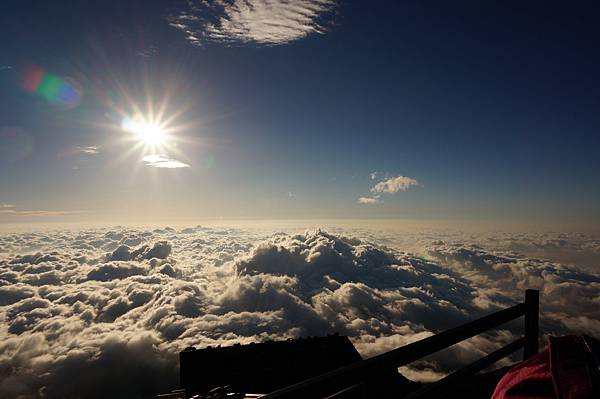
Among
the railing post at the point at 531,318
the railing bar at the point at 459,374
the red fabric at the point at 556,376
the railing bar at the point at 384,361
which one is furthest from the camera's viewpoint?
the railing post at the point at 531,318

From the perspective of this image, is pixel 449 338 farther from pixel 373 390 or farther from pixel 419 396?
pixel 373 390

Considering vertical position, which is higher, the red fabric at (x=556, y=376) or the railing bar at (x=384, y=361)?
the red fabric at (x=556, y=376)

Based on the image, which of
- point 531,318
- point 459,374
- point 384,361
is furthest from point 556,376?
point 531,318

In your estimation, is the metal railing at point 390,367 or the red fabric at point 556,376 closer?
the red fabric at point 556,376

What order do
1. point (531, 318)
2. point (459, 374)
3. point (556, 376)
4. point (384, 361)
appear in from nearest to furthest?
1. point (556, 376)
2. point (384, 361)
3. point (459, 374)
4. point (531, 318)

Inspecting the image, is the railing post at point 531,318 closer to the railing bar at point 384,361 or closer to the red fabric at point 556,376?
the railing bar at point 384,361

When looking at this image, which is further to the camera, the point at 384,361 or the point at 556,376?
the point at 384,361

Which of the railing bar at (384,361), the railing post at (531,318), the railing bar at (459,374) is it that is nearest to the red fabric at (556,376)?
the railing bar at (384,361)

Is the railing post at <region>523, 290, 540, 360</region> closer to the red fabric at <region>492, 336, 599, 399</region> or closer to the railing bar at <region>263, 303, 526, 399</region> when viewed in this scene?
the railing bar at <region>263, 303, 526, 399</region>

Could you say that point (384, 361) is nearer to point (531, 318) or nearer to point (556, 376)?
point (556, 376)

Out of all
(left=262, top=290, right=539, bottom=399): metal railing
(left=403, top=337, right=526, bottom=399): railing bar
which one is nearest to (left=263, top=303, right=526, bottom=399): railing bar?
(left=262, top=290, right=539, bottom=399): metal railing
